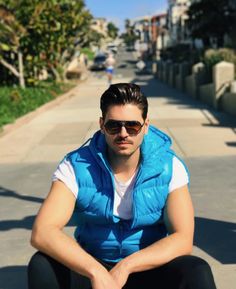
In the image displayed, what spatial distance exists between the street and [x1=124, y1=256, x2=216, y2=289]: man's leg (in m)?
1.31

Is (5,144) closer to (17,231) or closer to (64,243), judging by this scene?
(17,231)

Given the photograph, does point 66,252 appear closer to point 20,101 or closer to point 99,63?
point 20,101

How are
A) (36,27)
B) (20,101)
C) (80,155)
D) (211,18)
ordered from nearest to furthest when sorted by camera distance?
Result: (80,155), (20,101), (36,27), (211,18)

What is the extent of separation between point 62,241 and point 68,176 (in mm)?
324

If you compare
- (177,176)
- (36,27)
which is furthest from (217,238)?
(36,27)

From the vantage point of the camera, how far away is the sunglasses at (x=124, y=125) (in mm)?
2725

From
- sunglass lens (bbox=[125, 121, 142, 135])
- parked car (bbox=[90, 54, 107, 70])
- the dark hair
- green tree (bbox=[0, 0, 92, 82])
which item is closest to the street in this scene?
sunglass lens (bbox=[125, 121, 142, 135])

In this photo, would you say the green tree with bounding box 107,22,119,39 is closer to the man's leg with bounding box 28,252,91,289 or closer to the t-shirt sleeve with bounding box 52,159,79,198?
the t-shirt sleeve with bounding box 52,159,79,198

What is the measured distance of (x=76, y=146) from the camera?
11.2 meters

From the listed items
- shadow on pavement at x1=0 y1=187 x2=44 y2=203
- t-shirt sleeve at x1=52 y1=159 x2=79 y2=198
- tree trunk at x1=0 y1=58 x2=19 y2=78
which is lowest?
tree trunk at x1=0 y1=58 x2=19 y2=78

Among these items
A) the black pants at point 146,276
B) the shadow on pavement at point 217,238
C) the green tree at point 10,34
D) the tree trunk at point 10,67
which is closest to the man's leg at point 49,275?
the black pants at point 146,276

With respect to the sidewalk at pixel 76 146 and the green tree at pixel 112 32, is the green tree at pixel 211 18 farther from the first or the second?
the green tree at pixel 112 32

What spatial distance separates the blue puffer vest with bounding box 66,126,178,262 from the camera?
9.00 ft

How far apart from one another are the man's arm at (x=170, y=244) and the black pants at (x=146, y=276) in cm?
6
